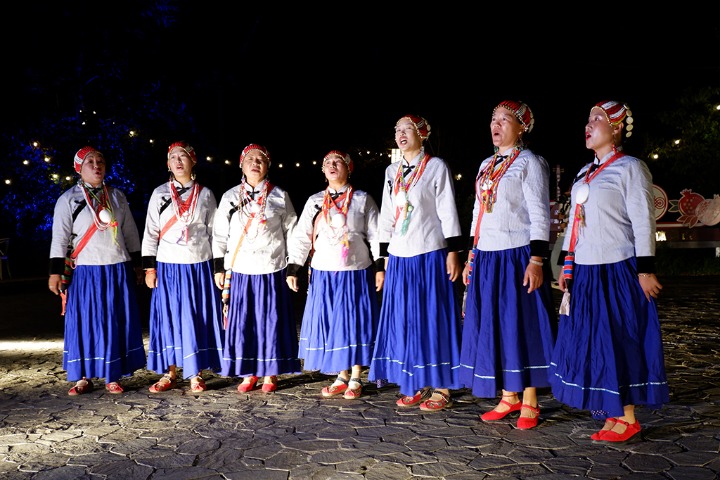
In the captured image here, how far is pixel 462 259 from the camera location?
5363 mm

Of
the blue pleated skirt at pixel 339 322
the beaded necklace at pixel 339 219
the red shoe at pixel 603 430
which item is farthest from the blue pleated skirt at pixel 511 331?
the beaded necklace at pixel 339 219

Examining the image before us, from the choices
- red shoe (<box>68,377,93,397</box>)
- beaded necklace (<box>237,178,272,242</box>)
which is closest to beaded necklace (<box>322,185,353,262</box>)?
beaded necklace (<box>237,178,272,242</box>)

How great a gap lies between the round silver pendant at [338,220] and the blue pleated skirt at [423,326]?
0.70 metres

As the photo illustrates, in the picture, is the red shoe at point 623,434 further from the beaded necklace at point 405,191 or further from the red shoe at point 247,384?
the red shoe at point 247,384

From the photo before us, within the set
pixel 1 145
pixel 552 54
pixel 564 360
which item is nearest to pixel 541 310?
pixel 564 360

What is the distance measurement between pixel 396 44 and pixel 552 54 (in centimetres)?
559

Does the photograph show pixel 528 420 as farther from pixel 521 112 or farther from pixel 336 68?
pixel 336 68

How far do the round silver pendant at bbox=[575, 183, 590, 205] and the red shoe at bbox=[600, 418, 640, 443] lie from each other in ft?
4.33

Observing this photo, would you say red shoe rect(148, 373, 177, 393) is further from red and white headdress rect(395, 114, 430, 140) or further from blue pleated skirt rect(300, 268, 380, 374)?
red and white headdress rect(395, 114, 430, 140)

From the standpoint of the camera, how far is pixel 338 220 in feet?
19.7

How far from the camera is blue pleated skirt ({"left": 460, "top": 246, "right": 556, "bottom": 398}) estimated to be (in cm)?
483

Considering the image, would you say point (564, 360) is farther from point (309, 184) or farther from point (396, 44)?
point (309, 184)

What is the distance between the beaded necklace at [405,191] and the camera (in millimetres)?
5430

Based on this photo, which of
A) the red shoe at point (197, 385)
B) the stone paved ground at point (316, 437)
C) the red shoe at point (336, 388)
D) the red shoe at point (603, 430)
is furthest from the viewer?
the red shoe at point (197, 385)
